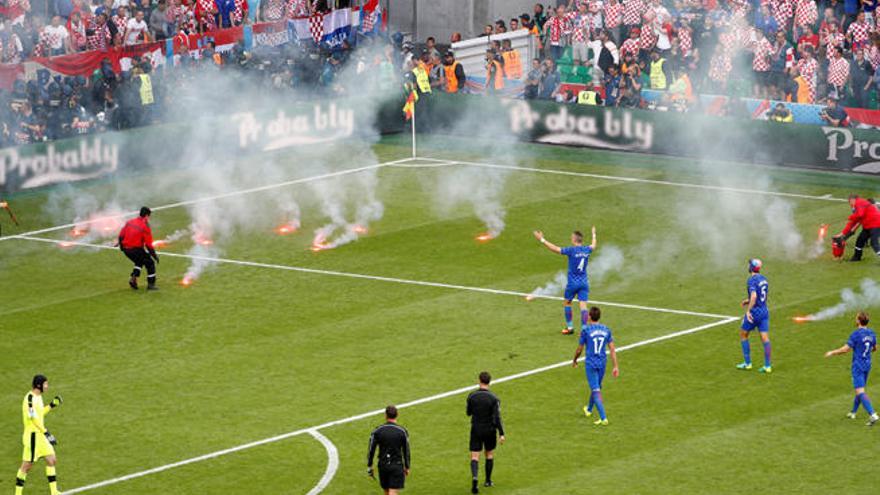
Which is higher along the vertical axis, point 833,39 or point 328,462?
point 833,39

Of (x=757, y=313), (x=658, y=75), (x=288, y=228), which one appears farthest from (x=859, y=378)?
(x=658, y=75)

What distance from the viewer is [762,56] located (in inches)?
1967

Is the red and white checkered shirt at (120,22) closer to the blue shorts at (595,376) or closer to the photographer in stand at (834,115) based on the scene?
the photographer in stand at (834,115)

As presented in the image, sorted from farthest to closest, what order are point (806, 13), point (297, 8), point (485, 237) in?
1. point (297, 8)
2. point (806, 13)
3. point (485, 237)

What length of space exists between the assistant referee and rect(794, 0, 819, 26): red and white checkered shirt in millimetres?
23707

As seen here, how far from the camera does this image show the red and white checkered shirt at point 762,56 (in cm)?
4984

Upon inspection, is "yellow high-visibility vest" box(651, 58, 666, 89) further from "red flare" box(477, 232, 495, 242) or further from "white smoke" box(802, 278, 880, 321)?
"white smoke" box(802, 278, 880, 321)

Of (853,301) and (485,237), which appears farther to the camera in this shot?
(485,237)

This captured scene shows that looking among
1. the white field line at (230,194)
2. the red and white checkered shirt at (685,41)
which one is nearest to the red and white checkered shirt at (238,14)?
the white field line at (230,194)

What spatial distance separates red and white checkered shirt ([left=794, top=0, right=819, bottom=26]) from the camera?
50312 mm

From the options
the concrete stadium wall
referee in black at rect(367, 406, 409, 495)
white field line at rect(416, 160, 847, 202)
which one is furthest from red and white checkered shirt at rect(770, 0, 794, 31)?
referee in black at rect(367, 406, 409, 495)

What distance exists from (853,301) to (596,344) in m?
9.35

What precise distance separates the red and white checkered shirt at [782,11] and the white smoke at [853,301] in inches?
704

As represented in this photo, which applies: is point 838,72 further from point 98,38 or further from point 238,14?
point 98,38
